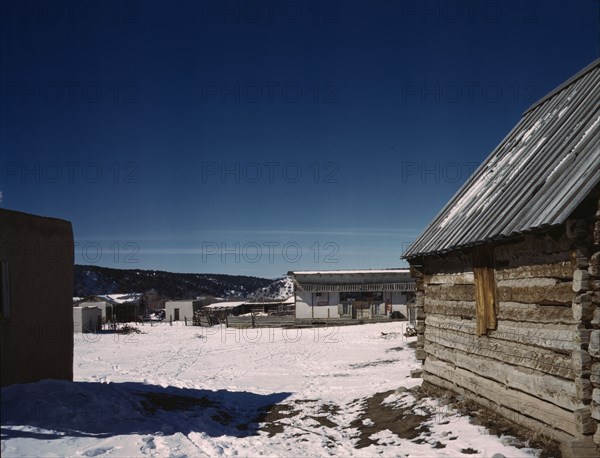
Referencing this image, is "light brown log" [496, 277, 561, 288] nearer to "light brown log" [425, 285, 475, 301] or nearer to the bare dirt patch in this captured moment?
"light brown log" [425, 285, 475, 301]

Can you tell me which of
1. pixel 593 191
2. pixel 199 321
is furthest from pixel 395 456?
pixel 199 321

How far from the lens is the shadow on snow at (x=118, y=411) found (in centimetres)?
796

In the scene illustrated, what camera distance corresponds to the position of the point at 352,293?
43.1 m

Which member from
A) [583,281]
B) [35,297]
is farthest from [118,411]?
[583,281]

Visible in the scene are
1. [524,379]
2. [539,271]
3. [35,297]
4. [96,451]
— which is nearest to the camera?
[96,451]

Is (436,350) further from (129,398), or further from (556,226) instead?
(129,398)

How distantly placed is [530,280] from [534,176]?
2238 mm

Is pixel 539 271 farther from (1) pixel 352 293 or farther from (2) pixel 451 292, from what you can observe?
(1) pixel 352 293

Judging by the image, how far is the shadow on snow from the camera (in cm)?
796

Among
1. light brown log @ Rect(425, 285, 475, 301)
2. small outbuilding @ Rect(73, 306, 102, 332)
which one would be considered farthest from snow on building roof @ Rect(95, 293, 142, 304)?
light brown log @ Rect(425, 285, 475, 301)

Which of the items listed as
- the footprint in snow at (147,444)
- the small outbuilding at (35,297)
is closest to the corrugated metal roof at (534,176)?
the footprint in snow at (147,444)

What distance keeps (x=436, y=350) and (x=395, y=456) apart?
4398 mm

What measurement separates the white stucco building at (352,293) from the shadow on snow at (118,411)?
97.1 ft

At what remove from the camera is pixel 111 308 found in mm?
51156
